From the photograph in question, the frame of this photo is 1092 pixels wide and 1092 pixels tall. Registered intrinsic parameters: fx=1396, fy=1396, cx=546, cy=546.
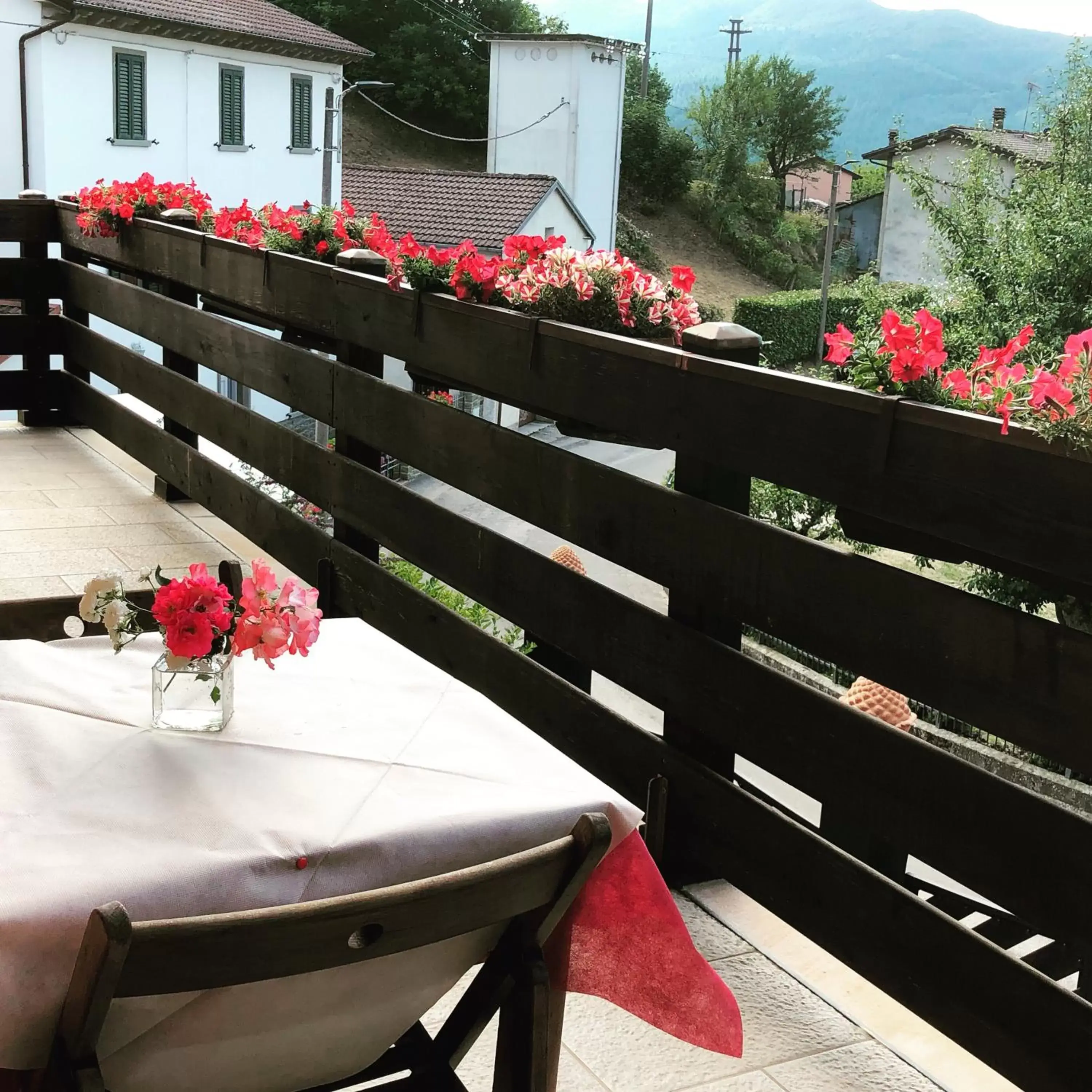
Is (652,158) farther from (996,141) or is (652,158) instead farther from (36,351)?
(36,351)

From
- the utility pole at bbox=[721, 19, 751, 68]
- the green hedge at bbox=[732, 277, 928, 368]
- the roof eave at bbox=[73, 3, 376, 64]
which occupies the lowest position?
the green hedge at bbox=[732, 277, 928, 368]

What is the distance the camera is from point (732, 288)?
147ft

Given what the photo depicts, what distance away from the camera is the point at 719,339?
2.54 metres

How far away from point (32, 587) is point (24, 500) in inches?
47.4

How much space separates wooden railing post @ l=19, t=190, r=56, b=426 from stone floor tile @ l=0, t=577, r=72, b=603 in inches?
94.2

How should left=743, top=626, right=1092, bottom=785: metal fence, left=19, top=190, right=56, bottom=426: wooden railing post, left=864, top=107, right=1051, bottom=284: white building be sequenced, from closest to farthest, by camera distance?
left=19, top=190, right=56, bottom=426: wooden railing post, left=743, top=626, right=1092, bottom=785: metal fence, left=864, top=107, right=1051, bottom=284: white building

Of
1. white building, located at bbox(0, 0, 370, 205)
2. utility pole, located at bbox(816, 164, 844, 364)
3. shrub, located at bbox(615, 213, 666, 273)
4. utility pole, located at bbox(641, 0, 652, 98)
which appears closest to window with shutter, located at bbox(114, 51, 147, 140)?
white building, located at bbox(0, 0, 370, 205)

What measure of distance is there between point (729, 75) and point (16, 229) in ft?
176

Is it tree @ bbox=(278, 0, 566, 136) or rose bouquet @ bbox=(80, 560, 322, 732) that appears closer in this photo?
rose bouquet @ bbox=(80, 560, 322, 732)

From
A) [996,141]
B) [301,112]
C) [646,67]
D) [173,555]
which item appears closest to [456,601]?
[173,555]

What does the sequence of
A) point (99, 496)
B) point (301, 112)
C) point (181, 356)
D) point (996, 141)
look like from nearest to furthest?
point (181, 356)
point (99, 496)
point (996, 141)
point (301, 112)

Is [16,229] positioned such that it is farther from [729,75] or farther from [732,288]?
[729,75]

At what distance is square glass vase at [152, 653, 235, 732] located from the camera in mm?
1802

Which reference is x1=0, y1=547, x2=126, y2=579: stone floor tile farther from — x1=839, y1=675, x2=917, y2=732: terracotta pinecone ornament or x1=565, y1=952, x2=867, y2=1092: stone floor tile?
x1=839, y1=675, x2=917, y2=732: terracotta pinecone ornament
